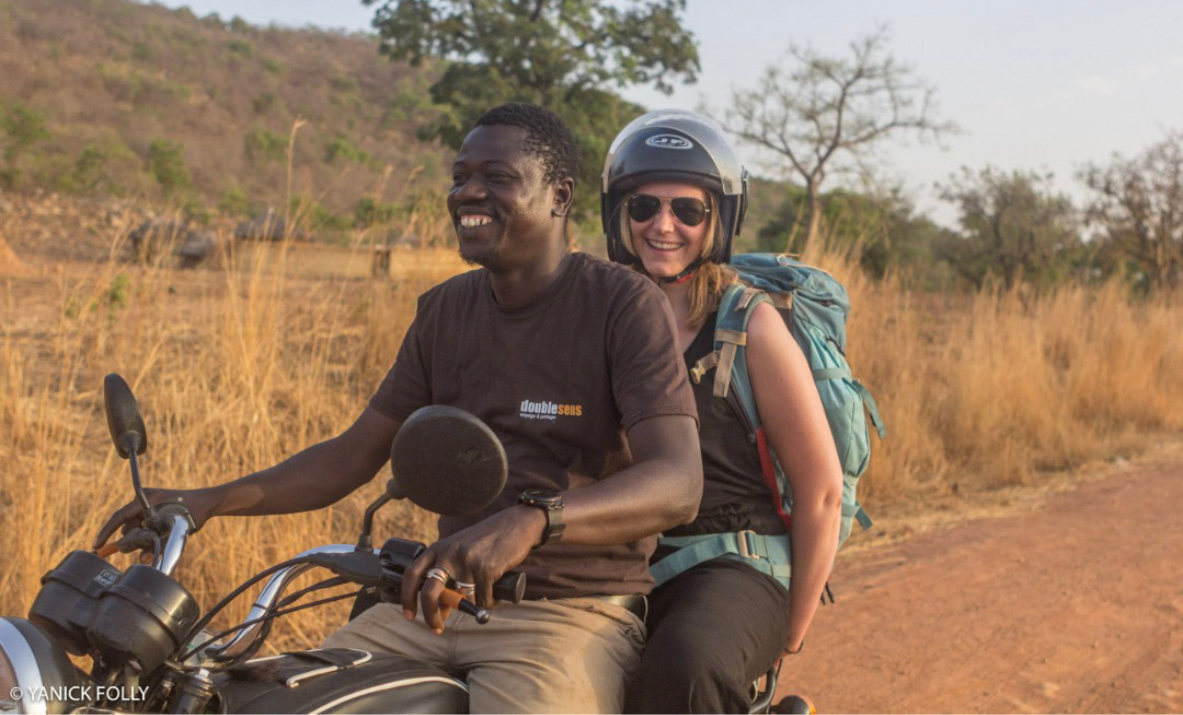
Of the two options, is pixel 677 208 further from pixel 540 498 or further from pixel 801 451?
pixel 540 498

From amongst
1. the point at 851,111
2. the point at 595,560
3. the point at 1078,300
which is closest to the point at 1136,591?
the point at 595,560

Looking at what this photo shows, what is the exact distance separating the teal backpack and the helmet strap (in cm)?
14

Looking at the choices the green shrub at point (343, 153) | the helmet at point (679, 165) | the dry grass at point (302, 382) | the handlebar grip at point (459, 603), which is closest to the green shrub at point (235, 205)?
the dry grass at point (302, 382)

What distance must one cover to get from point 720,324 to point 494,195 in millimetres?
858

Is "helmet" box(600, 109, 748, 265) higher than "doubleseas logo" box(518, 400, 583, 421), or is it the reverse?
"helmet" box(600, 109, 748, 265)

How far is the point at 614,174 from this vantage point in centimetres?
Result: 336

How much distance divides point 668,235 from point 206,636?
1.73 metres

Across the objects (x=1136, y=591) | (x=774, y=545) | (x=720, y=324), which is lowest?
(x=1136, y=591)

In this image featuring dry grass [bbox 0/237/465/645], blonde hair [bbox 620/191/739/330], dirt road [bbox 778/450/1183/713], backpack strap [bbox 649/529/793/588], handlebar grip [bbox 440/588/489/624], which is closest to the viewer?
handlebar grip [bbox 440/588/489/624]

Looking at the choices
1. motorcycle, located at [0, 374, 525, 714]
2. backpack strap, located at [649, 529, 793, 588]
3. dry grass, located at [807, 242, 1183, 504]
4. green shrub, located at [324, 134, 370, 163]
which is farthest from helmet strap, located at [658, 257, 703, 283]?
green shrub, located at [324, 134, 370, 163]

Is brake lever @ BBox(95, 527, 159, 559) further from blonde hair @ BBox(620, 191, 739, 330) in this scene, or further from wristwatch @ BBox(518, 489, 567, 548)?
blonde hair @ BBox(620, 191, 739, 330)

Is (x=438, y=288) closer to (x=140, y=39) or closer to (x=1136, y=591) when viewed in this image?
(x=1136, y=591)

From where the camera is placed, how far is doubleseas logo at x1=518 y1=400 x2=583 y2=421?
236 cm

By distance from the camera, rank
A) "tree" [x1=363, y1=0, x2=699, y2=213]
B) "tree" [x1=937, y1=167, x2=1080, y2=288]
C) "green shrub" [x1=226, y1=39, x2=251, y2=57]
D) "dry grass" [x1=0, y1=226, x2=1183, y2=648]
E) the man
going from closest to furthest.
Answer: the man, "dry grass" [x1=0, y1=226, x2=1183, y2=648], "tree" [x1=363, y1=0, x2=699, y2=213], "tree" [x1=937, y1=167, x2=1080, y2=288], "green shrub" [x1=226, y1=39, x2=251, y2=57]
